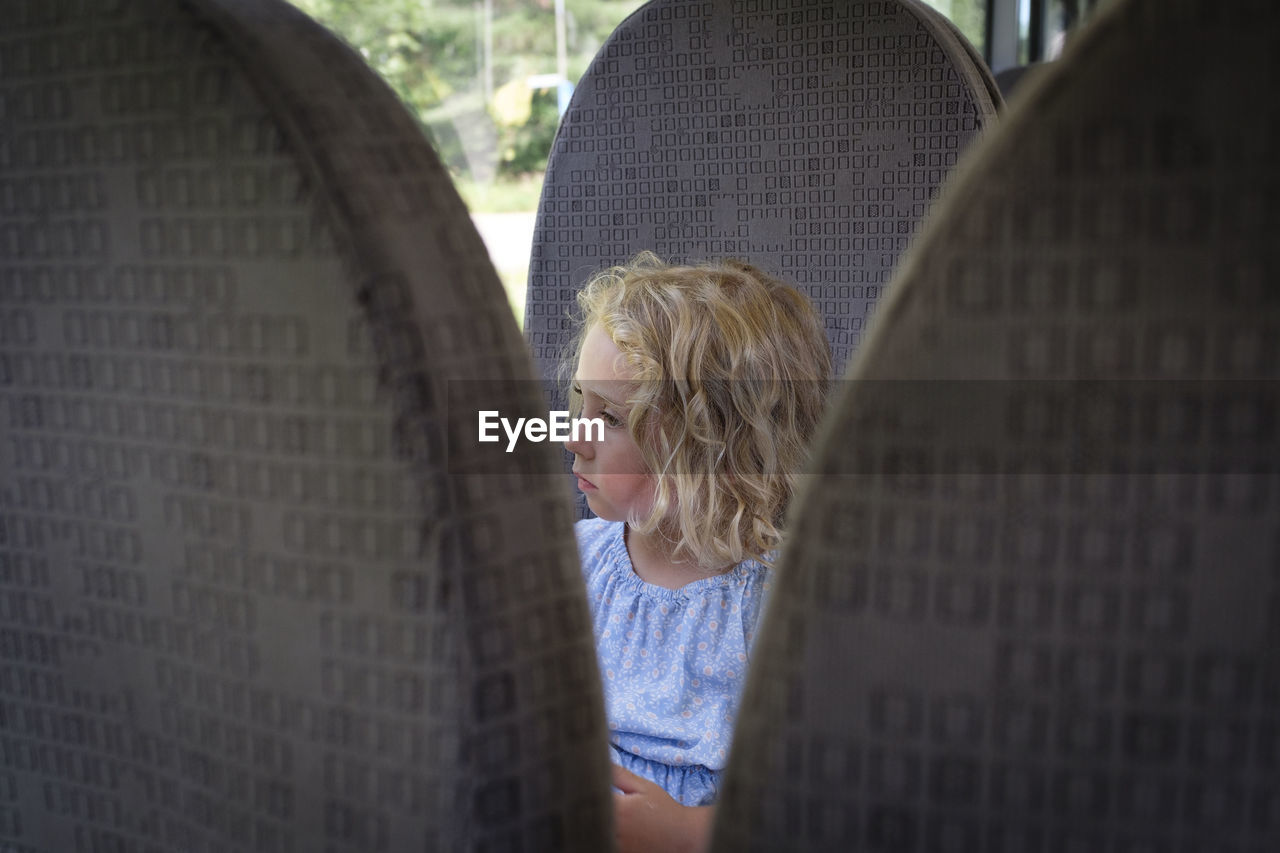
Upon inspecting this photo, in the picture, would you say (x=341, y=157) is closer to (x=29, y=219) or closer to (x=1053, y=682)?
(x=29, y=219)

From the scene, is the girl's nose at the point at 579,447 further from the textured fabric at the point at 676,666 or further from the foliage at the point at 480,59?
the foliage at the point at 480,59

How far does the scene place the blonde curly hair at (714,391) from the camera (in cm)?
109

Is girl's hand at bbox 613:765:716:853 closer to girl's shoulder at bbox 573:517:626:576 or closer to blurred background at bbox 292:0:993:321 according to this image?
girl's shoulder at bbox 573:517:626:576

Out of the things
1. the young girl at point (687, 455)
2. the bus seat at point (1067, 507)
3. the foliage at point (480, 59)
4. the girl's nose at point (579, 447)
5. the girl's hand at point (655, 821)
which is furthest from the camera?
the foliage at point (480, 59)

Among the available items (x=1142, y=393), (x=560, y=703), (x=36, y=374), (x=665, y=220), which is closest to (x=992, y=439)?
(x=1142, y=393)

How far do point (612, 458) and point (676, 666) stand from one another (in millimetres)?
225

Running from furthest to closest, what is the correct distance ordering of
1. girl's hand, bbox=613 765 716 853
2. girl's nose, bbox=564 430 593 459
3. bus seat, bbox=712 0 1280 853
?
1. girl's nose, bbox=564 430 593 459
2. girl's hand, bbox=613 765 716 853
3. bus seat, bbox=712 0 1280 853

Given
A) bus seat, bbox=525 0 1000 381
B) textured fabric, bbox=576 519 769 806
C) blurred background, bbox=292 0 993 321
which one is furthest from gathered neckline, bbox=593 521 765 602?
blurred background, bbox=292 0 993 321

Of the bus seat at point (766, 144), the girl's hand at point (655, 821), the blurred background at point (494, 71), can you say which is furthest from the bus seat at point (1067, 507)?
the blurred background at point (494, 71)

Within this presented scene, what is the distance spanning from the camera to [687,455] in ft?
3.74

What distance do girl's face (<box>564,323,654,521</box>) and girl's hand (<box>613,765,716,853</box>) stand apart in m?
0.31

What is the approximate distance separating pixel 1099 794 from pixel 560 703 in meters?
0.16

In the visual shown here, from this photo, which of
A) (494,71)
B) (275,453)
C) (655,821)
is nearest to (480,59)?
(494,71)

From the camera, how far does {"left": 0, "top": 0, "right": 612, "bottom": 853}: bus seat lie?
35cm
